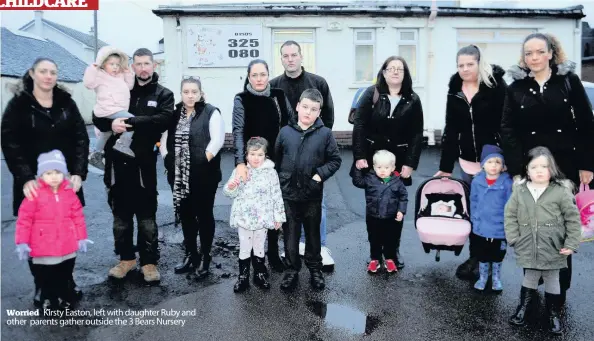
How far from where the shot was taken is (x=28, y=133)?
13.2 feet

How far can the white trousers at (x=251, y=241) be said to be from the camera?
4.59m

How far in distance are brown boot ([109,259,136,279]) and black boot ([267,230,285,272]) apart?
1436 millimetres

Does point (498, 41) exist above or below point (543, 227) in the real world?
above

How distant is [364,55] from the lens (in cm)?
1504

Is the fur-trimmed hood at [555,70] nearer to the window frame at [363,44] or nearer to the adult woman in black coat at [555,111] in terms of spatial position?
the adult woman in black coat at [555,111]

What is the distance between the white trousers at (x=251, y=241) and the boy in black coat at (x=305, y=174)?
253 millimetres

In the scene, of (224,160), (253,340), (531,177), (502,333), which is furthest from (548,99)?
(224,160)

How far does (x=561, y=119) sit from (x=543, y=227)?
1.00 meters

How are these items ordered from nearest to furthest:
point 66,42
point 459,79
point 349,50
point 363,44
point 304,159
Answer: point 304,159 < point 459,79 < point 349,50 < point 363,44 < point 66,42

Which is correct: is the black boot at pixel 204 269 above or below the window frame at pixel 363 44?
below

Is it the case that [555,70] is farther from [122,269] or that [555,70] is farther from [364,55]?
[364,55]

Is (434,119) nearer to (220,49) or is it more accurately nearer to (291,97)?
(220,49)

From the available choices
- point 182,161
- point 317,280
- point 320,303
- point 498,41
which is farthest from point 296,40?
point 320,303

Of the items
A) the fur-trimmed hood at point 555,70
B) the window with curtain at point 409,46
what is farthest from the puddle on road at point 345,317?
the window with curtain at point 409,46
